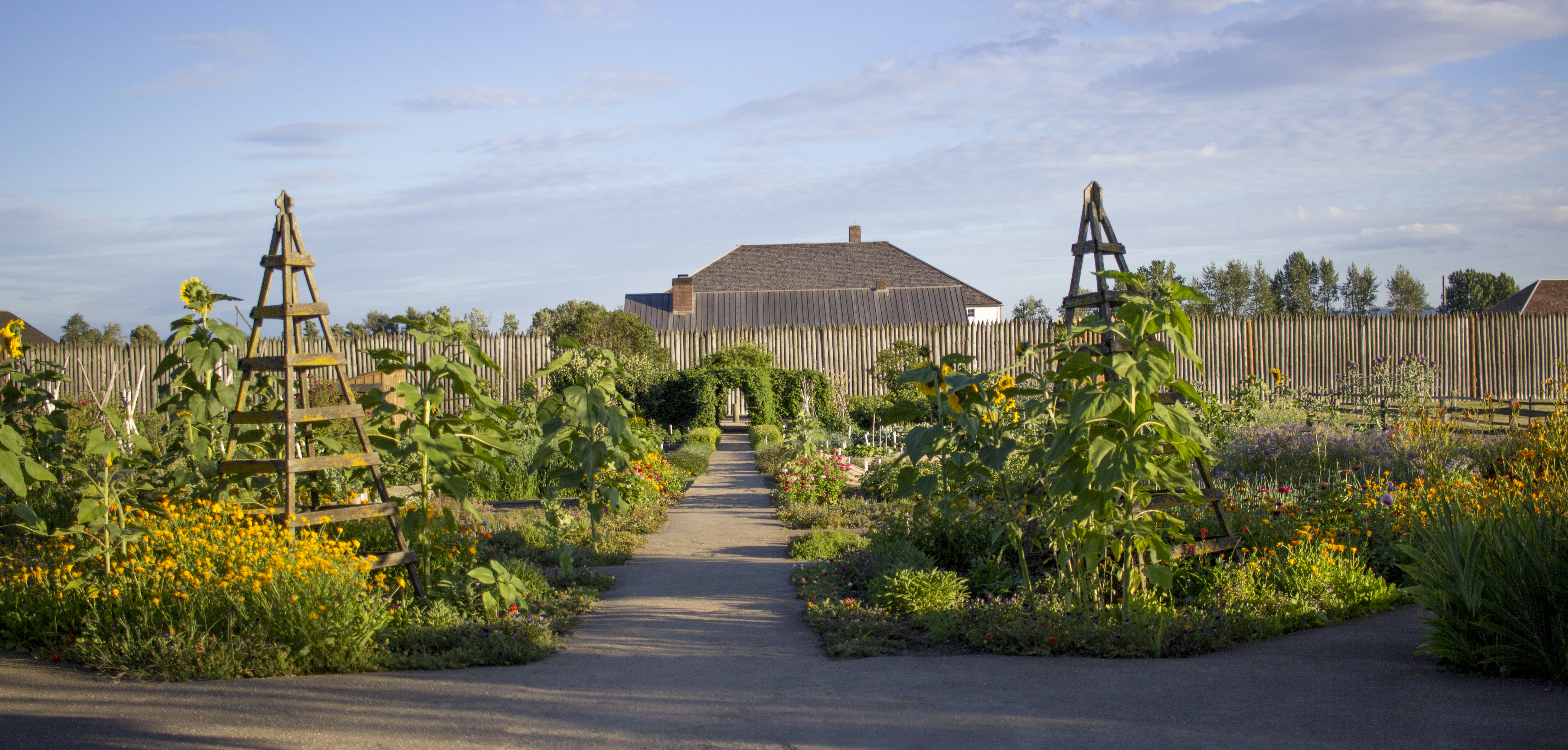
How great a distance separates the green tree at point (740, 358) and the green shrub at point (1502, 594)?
12.1m

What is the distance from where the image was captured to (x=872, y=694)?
3475 millimetres

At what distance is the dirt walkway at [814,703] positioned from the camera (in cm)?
304

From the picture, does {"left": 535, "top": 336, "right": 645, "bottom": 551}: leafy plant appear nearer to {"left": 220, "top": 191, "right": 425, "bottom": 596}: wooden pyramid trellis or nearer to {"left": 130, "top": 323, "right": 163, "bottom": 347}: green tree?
{"left": 220, "top": 191, "right": 425, "bottom": 596}: wooden pyramid trellis

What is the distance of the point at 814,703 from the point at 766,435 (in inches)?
350

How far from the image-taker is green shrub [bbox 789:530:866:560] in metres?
5.78

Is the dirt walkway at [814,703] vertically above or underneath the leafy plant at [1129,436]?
underneath

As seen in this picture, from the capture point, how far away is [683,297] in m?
35.5

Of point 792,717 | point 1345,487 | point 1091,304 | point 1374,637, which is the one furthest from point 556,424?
point 1345,487

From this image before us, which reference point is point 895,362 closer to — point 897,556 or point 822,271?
point 897,556

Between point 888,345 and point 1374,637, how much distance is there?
1530 cm

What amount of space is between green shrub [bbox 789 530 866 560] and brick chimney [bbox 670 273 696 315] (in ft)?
96.9

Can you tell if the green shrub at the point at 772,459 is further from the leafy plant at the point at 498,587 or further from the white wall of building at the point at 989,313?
the white wall of building at the point at 989,313

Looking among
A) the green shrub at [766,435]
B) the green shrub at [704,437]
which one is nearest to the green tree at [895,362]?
the green shrub at [766,435]

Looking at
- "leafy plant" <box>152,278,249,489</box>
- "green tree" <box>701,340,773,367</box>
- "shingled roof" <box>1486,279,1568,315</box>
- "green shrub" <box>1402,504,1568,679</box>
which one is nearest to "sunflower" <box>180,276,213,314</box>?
"leafy plant" <box>152,278,249,489</box>
